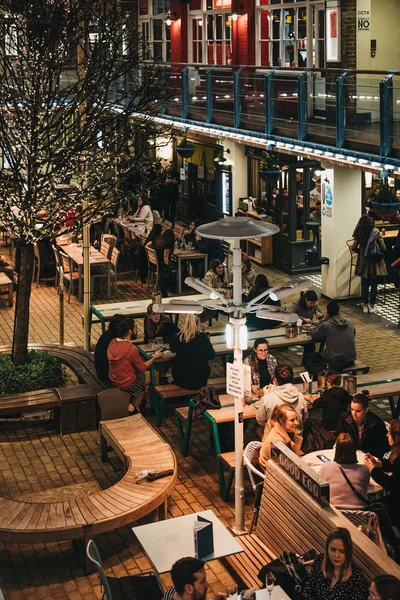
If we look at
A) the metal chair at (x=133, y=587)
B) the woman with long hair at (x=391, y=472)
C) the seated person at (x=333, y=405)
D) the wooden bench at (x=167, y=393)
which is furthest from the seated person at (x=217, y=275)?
the metal chair at (x=133, y=587)

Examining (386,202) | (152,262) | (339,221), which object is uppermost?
(386,202)

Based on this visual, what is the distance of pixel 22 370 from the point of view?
13.3m

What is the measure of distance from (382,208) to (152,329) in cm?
462

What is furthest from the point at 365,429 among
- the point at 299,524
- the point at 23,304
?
the point at 23,304

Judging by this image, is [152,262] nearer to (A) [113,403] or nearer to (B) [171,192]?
(B) [171,192]

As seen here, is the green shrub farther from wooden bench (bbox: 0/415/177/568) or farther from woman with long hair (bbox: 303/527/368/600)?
woman with long hair (bbox: 303/527/368/600)

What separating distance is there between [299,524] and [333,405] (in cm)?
273

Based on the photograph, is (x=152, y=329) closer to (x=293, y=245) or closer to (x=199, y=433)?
(x=199, y=433)

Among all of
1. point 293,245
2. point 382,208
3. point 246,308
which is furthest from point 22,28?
point 293,245

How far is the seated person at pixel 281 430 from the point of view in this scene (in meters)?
9.76

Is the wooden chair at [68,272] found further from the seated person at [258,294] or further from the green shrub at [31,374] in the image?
the green shrub at [31,374]

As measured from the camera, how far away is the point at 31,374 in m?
13.2

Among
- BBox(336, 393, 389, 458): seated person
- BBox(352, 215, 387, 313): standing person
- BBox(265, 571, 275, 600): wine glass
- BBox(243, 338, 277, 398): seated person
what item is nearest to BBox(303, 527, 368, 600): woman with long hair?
BBox(265, 571, 275, 600): wine glass

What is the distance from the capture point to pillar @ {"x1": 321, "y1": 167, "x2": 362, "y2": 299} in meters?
18.7
